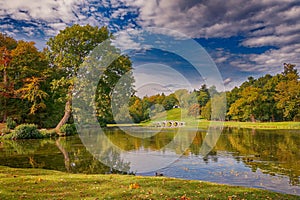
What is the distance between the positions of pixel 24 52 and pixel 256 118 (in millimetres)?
66122

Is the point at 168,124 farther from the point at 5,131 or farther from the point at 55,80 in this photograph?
the point at 5,131

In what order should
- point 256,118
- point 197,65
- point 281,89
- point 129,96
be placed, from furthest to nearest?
point 256,118
point 281,89
point 129,96
point 197,65

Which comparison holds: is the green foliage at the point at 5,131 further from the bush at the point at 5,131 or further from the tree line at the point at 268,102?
the tree line at the point at 268,102

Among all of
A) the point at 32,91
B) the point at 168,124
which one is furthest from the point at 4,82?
the point at 168,124

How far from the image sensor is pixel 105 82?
29703mm

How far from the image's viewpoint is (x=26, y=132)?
3356cm

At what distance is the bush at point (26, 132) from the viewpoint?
3300cm

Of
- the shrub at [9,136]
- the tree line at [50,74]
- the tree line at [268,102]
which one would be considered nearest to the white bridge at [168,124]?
the tree line at [268,102]

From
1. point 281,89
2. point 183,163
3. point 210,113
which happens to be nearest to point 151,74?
→ point 183,163

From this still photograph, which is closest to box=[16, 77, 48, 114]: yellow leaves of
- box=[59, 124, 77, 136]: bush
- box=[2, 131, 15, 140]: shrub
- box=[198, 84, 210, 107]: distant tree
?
box=[59, 124, 77, 136]: bush

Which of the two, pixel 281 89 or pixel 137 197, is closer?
pixel 137 197

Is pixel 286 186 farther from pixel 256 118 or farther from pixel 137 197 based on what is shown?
pixel 256 118

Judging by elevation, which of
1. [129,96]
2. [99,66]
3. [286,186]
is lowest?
[286,186]

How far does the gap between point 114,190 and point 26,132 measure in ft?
91.5
